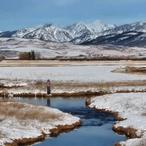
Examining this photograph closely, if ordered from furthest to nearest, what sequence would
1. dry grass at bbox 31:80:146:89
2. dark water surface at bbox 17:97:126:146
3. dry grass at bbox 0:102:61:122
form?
dry grass at bbox 31:80:146:89 < dry grass at bbox 0:102:61:122 < dark water surface at bbox 17:97:126:146

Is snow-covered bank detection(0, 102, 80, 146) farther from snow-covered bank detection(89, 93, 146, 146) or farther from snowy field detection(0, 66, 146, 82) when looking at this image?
snowy field detection(0, 66, 146, 82)

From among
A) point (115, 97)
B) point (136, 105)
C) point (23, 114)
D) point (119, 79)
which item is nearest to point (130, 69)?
point (119, 79)

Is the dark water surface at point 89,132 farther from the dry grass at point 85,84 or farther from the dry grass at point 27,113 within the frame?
the dry grass at point 85,84

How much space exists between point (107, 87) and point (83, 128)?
25.8 meters

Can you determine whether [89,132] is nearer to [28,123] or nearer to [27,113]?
[28,123]

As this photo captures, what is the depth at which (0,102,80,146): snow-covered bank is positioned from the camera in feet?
97.9

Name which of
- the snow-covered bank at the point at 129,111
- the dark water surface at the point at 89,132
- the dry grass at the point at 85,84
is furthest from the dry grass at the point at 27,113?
the dry grass at the point at 85,84

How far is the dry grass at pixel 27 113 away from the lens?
36097 millimetres

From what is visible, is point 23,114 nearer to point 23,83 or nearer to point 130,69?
point 23,83

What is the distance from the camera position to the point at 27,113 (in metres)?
37.6

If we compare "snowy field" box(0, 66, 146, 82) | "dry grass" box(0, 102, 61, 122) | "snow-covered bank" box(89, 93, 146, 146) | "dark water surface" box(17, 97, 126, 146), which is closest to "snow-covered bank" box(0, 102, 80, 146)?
"dry grass" box(0, 102, 61, 122)

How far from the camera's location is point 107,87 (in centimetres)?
6106

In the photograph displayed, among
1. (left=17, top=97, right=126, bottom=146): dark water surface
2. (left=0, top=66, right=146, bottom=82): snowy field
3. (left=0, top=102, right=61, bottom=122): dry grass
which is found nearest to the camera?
(left=17, top=97, right=126, bottom=146): dark water surface

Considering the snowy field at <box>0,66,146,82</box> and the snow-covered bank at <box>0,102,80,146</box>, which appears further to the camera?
the snowy field at <box>0,66,146,82</box>
